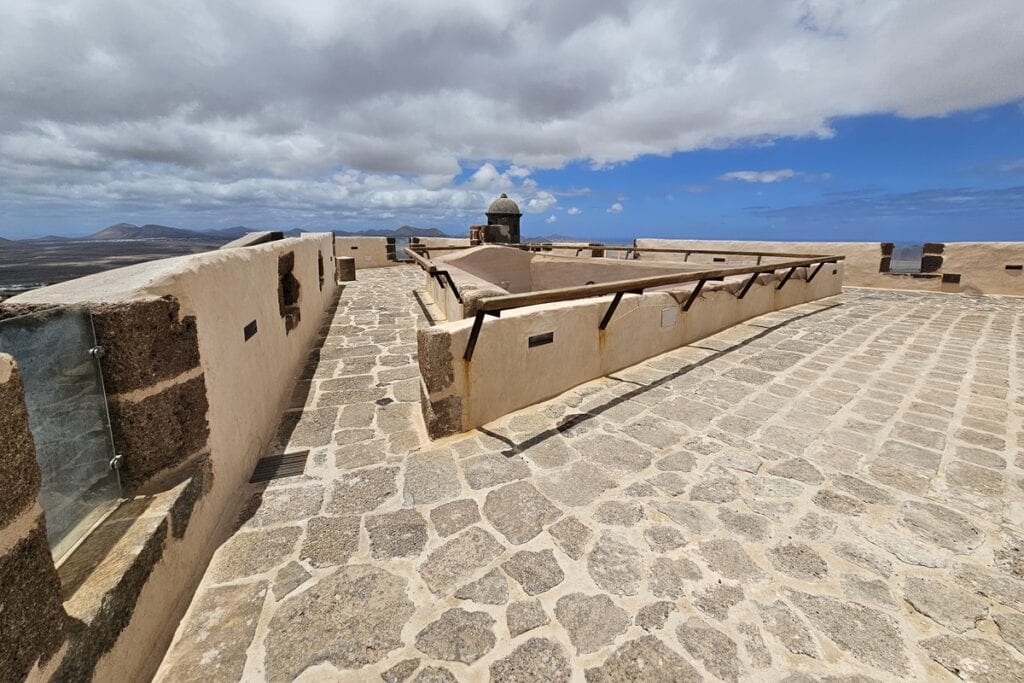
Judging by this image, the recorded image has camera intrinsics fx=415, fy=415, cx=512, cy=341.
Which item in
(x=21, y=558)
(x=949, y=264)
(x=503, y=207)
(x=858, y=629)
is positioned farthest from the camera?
(x=503, y=207)

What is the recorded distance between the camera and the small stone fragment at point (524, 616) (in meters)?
1.74

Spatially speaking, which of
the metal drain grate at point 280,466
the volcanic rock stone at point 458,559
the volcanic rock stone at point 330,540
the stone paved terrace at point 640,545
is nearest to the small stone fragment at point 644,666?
the stone paved terrace at point 640,545

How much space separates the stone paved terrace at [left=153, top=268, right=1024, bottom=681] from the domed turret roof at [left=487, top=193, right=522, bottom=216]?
79.7 ft

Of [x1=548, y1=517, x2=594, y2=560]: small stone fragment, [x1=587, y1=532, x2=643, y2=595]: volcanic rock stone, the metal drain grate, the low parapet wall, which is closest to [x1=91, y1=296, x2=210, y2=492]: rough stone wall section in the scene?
the low parapet wall

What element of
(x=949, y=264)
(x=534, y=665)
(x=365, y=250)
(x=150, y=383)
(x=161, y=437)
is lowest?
(x=534, y=665)

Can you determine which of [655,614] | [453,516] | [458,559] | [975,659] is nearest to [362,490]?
[453,516]

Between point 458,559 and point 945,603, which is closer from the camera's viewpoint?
point 945,603

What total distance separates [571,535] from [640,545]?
0.36 meters

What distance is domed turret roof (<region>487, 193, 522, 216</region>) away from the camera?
87.5 ft

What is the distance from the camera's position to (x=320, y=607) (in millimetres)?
1851

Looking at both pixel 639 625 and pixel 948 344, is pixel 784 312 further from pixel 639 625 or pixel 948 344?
pixel 639 625

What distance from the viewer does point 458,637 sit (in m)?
1.71

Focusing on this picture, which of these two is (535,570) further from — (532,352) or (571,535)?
(532,352)

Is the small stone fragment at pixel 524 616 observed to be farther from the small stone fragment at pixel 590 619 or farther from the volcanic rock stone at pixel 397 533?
the volcanic rock stone at pixel 397 533
